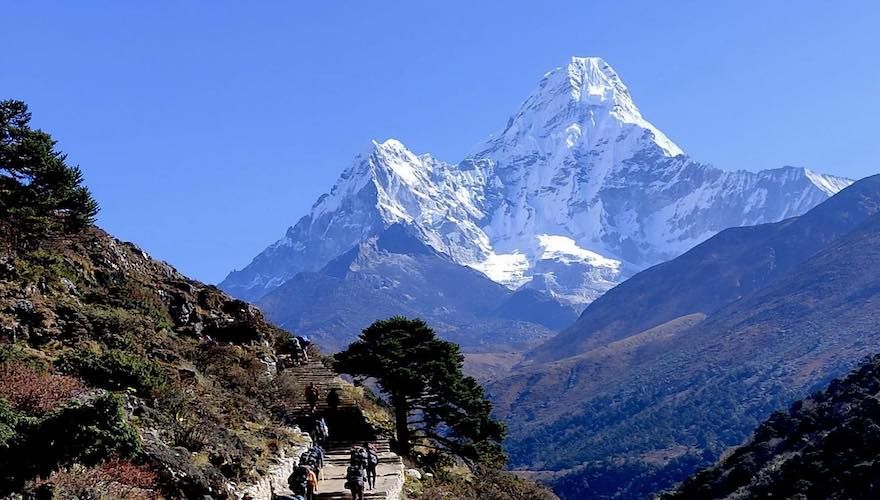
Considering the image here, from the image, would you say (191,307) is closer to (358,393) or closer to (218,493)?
(358,393)

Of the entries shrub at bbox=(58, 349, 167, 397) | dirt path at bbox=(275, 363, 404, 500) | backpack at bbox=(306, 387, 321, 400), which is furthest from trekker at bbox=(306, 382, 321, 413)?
shrub at bbox=(58, 349, 167, 397)

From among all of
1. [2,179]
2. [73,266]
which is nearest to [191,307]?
[73,266]

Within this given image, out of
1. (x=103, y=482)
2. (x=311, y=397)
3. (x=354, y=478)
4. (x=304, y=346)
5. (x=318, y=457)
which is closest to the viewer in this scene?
(x=103, y=482)

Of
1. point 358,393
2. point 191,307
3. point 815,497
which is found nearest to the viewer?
point 191,307

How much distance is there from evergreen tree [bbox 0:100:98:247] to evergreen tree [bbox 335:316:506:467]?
1216cm

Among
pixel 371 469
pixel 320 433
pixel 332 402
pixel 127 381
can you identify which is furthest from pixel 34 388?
pixel 332 402

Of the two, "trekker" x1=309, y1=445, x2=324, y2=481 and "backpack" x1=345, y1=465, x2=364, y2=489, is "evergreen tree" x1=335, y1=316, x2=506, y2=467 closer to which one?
"trekker" x1=309, y1=445, x2=324, y2=481

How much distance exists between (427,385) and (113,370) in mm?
15947

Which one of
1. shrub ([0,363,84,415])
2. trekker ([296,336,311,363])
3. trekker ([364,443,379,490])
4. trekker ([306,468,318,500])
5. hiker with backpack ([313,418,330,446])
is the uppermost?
trekker ([296,336,311,363])

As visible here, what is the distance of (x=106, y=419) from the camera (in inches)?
537

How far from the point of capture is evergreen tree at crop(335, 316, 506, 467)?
32.2m

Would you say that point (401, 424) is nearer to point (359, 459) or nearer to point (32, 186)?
point (359, 459)

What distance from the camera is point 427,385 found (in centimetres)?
3278

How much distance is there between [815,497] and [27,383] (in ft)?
159
